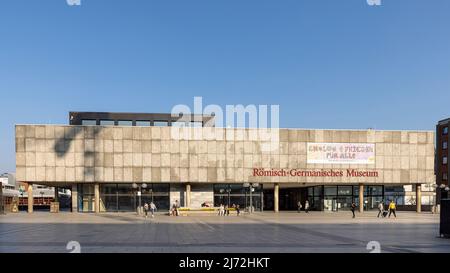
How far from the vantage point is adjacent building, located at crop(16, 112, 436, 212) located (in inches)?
2019

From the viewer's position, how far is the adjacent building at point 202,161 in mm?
51281

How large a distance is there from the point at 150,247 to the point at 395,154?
47.3 metres

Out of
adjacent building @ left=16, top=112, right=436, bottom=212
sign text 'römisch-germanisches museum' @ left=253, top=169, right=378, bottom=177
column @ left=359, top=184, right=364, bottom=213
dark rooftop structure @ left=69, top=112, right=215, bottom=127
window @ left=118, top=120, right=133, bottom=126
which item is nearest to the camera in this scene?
adjacent building @ left=16, top=112, right=436, bottom=212

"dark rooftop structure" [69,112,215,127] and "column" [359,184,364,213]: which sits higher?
"dark rooftop structure" [69,112,215,127]

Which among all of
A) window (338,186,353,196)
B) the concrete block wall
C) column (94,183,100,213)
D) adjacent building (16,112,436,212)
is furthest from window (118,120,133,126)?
window (338,186,353,196)

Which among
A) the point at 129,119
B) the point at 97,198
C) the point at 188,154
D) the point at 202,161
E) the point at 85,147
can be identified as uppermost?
the point at 129,119

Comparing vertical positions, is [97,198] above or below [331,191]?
above

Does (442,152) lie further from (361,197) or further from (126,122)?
→ (126,122)

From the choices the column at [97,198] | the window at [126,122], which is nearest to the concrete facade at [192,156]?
the column at [97,198]

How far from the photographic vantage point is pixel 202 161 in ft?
175

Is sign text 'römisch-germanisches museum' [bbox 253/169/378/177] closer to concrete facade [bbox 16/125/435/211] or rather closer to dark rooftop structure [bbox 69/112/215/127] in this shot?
concrete facade [bbox 16/125/435/211]

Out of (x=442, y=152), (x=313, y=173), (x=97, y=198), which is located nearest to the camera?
(x=97, y=198)

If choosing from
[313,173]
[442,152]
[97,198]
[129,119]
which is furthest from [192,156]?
[442,152]
